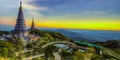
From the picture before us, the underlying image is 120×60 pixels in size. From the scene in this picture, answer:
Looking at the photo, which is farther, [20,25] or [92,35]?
[20,25]

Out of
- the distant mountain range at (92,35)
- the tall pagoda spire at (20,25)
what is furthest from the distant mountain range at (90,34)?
the tall pagoda spire at (20,25)

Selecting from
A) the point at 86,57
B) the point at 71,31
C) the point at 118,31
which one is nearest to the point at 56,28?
the point at 71,31

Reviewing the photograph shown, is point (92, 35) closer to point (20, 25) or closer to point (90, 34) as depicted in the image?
point (90, 34)

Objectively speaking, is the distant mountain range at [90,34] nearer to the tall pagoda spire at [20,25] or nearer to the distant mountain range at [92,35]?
the distant mountain range at [92,35]

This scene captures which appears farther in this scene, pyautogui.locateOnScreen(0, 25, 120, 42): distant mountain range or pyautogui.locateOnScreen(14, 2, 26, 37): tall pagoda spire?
pyautogui.locateOnScreen(14, 2, 26, 37): tall pagoda spire

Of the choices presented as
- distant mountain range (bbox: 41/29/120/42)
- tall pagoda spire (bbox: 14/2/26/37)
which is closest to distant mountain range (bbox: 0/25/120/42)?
distant mountain range (bbox: 41/29/120/42)

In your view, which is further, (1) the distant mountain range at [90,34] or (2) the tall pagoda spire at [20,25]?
(2) the tall pagoda spire at [20,25]

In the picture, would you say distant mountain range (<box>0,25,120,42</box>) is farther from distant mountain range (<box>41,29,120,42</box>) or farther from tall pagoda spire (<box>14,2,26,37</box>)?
tall pagoda spire (<box>14,2,26,37</box>)

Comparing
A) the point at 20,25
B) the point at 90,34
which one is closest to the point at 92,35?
the point at 90,34

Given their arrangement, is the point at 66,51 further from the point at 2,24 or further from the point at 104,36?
the point at 2,24

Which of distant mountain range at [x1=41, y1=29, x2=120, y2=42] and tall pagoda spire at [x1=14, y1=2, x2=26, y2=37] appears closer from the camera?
distant mountain range at [x1=41, y1=29, x2=120, y2=42]

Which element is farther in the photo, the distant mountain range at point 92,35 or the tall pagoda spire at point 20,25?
the tall pagoda spire at point 20,25
